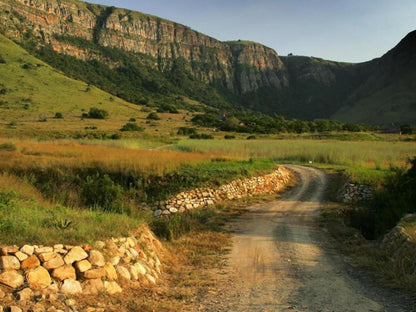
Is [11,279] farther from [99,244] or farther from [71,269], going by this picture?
[99,244]

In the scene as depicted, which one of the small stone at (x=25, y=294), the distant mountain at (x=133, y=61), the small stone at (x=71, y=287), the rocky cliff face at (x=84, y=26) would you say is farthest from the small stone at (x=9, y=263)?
the rocky cliff face at (x=84, y=26)

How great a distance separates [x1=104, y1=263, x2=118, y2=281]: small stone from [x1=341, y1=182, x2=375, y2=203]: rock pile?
1357 centimetres

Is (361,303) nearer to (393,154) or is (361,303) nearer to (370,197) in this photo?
(370,197)

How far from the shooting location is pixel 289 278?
6895 mm

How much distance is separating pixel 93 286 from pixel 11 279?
4.00ft

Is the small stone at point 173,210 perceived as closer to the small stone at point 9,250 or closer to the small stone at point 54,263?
the small stone at point 54,263

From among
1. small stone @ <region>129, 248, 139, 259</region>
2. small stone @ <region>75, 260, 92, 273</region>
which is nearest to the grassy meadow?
small stone @ <region>129, 248, 139, 259</region>

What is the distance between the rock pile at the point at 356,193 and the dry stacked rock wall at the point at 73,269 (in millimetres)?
12810

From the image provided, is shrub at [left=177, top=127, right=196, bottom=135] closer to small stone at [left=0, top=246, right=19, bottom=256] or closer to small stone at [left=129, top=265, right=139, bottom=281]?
small stone at [left=129, top=265, right=139, bottom=281]

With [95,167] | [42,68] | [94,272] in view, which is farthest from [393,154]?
[42,68]

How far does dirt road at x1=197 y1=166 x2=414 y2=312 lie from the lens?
5.70 metres

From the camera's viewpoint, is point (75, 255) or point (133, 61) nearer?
point (75, 255)

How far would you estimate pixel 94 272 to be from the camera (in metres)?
5.66

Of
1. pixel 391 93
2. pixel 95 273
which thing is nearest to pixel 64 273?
pixel 95 273
